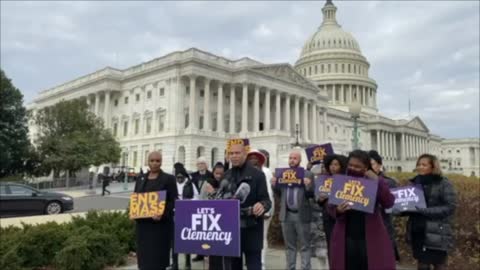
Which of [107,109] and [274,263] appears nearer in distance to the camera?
[274,263]

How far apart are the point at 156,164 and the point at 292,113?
68326 millimetres

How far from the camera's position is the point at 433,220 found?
6145 millimetres

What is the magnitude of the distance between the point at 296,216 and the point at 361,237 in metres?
3.24

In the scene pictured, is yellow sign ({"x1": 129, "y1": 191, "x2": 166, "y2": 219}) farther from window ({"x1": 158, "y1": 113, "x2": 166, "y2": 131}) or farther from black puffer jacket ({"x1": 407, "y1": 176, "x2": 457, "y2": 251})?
window ({"x1": 158, "y1": 113, "x2": 166, "y2": 131})

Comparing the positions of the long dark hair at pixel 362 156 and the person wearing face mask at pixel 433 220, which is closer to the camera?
the long dark hair at pixel 362 156

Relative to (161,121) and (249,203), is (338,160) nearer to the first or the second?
(249,203)

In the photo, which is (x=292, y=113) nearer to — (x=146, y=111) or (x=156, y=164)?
(x=146, y=111)

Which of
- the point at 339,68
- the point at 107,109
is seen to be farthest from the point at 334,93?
the point at 107,109

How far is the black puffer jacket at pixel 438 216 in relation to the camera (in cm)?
605

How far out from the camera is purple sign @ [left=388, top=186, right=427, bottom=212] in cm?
620

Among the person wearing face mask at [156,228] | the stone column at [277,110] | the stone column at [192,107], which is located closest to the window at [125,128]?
the stone column at [192,107]

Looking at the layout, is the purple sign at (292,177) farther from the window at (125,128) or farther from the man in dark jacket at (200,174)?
the window at (125,128)

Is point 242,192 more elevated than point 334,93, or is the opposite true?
point 334,93

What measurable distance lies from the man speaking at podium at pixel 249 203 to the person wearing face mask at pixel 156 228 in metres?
1.02
